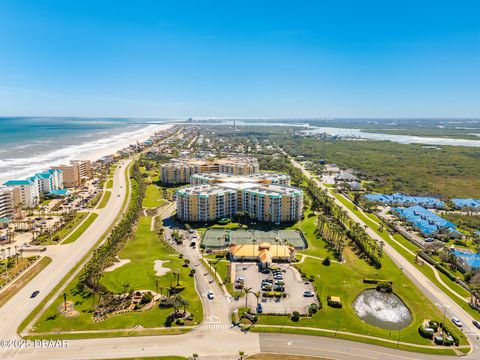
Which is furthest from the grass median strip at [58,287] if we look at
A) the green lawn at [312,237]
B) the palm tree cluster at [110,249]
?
the green lawn at [312,237]

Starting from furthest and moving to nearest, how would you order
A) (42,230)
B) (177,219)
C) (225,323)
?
(177,219)
(42,230)
(225,323)

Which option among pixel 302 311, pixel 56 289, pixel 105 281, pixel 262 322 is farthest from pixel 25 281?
pixel 302 311

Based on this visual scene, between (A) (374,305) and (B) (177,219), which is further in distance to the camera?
(B) (177,219)

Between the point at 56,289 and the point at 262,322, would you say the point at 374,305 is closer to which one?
the point at 262,322

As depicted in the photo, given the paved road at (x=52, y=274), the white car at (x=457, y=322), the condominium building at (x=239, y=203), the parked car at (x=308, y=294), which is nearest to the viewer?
the paved road at (x=52, y=274)

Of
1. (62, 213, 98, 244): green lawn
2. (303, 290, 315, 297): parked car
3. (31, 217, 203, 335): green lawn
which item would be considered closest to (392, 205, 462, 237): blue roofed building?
(303, 290, 315, 297): parked car

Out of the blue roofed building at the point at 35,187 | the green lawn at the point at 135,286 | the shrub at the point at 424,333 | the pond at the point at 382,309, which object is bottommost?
the pond at the point at 382,309

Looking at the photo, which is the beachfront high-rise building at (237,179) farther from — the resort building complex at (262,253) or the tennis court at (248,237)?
the resort building complex at (262,253)
